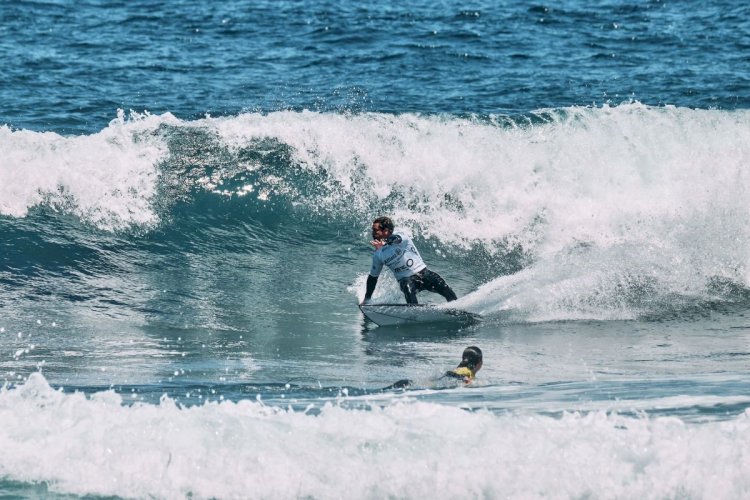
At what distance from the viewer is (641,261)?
14078mm

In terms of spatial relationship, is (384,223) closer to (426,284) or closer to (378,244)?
(378,244)

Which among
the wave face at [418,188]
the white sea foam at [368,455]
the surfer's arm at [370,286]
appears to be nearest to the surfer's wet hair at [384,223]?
the surfer's arm at [370,286]

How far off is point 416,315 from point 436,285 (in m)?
0.78

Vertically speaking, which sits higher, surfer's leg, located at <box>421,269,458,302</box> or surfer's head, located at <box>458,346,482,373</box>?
surfer's leg, located at <box>421,269,458,302</box>

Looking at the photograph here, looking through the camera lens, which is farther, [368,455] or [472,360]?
[472,360]

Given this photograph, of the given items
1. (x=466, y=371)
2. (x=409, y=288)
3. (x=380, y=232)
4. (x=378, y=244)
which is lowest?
(x=466, y=371)

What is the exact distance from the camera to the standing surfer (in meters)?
13.1

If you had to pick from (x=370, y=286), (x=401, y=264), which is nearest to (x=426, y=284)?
(x=401, y=264)

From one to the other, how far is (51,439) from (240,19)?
1961 cm

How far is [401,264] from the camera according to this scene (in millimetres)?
13195

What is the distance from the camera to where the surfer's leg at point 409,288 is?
42.8ft

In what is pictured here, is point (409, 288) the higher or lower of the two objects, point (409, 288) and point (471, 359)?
the higher

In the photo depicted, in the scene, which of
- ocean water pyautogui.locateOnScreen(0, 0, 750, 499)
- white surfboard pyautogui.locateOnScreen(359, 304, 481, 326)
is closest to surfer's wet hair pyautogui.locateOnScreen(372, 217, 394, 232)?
white surfboard pyautogui.locateOnScreen(359, 304, 481, 326)

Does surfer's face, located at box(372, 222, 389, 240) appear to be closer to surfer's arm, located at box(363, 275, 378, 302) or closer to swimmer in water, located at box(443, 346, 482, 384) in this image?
surfer's arm, located at box(363, 275, 378, 302)
